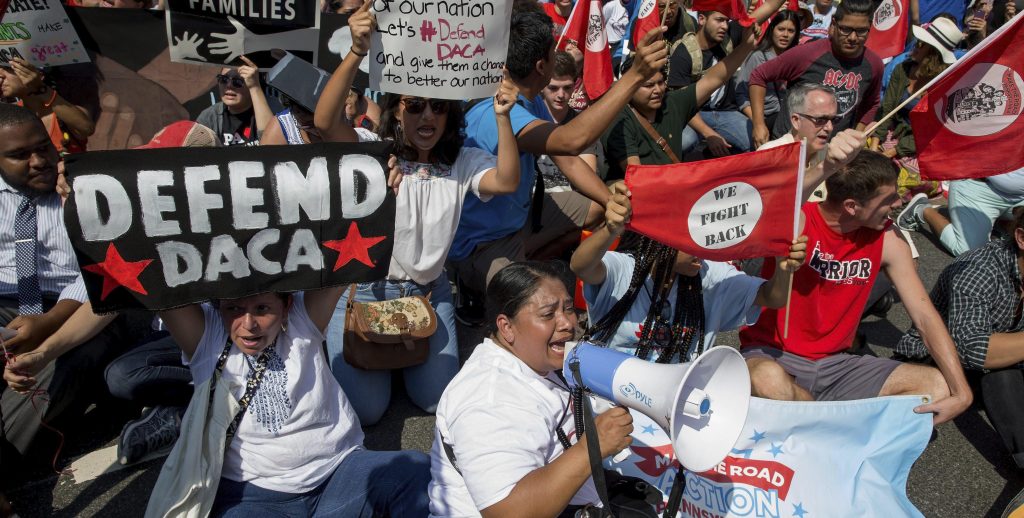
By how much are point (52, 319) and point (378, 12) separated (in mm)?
2020

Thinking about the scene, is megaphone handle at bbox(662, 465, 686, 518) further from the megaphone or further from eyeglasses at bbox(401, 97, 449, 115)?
eyeglasses at bbox(401, 97, 449, 115)

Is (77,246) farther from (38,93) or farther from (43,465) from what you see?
(38,93)

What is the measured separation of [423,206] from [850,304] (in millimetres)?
2314

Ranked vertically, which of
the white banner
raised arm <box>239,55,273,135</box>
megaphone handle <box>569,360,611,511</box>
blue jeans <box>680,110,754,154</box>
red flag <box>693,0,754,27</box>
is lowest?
blue jeans <box>680,110,754,154</box>

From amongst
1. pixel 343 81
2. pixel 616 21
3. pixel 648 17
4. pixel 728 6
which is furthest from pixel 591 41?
pixel 616 21

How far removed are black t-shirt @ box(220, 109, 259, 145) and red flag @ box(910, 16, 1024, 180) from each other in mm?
4364

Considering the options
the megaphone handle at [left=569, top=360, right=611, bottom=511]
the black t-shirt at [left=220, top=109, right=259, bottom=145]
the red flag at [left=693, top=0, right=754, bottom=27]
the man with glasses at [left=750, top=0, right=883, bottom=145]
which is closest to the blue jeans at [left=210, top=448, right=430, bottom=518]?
the megaphone handle at [left=569, top=360, right=611, bottom=511]

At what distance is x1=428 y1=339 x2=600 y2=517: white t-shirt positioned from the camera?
230 cm

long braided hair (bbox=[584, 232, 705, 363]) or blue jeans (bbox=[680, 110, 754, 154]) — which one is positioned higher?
long braided hair (bbox=[584, 232, 705, 363])

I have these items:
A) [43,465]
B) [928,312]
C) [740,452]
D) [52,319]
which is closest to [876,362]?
[928,312]

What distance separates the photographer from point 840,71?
20.9 feet

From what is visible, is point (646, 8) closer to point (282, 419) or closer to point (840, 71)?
point (840, 71)

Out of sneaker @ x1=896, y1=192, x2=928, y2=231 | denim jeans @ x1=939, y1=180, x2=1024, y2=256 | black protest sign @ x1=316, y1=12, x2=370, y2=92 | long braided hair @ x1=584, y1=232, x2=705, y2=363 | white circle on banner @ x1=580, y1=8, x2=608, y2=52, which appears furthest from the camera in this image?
sneaker @ x1=896, y1=192, x2=928, y2=231

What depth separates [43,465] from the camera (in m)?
3.71
